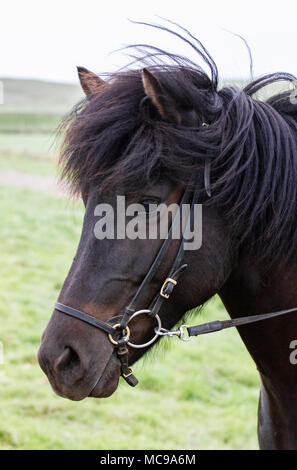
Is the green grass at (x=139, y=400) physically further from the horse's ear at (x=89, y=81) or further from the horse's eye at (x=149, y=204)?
the horse's ear at (x=89, y=81)

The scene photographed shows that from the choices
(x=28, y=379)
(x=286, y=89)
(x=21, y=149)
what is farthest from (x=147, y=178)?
(x=21, y=149)

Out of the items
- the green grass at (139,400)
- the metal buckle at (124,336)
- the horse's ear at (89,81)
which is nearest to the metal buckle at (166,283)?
the metal buckle at (124,336)

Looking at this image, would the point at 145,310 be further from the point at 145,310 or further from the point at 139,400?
the point at 139,400

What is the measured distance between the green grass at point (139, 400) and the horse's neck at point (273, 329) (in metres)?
0.81

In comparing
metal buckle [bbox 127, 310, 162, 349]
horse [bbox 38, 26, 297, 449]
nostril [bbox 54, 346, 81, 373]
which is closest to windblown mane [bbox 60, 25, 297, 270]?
horse [bbox 38, 26, 297, 449]

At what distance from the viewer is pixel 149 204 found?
2.17m

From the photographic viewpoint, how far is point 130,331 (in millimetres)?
2217

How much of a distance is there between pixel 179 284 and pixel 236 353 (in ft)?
15.9

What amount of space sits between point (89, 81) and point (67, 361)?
126 cm

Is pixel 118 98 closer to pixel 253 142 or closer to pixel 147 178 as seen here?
pixel 147 178

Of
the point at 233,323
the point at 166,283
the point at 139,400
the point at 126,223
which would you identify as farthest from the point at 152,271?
the point at 139,400

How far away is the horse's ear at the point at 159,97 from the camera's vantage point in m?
2.14

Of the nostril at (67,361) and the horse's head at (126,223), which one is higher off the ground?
the horse's head at (126,223)
